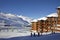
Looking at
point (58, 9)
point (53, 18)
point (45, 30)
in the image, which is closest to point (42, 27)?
point (45, 30)

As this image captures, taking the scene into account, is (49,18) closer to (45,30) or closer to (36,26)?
(45,30)

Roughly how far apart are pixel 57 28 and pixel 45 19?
1047 cm

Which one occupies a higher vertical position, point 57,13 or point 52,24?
point 57,13

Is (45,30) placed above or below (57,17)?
below

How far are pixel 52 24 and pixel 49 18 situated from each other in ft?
9.04

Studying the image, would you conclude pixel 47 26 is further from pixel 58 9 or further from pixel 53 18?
pixel 58 9

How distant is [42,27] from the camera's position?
55.0 meters

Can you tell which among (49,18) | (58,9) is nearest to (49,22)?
(49,18)

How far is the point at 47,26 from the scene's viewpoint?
A: 179 ft

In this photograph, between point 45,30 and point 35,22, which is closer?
point 45,30

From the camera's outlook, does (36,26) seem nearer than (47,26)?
No

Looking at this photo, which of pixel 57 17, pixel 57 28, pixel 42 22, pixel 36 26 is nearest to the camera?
pixel 57 28

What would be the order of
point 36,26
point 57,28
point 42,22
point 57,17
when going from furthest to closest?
1. point 36,26
2. point 42,22
3. point 57,17
4. point 57,28

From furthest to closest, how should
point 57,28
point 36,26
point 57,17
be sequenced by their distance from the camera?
point 36,26 → point 57,17 → point 57,28
